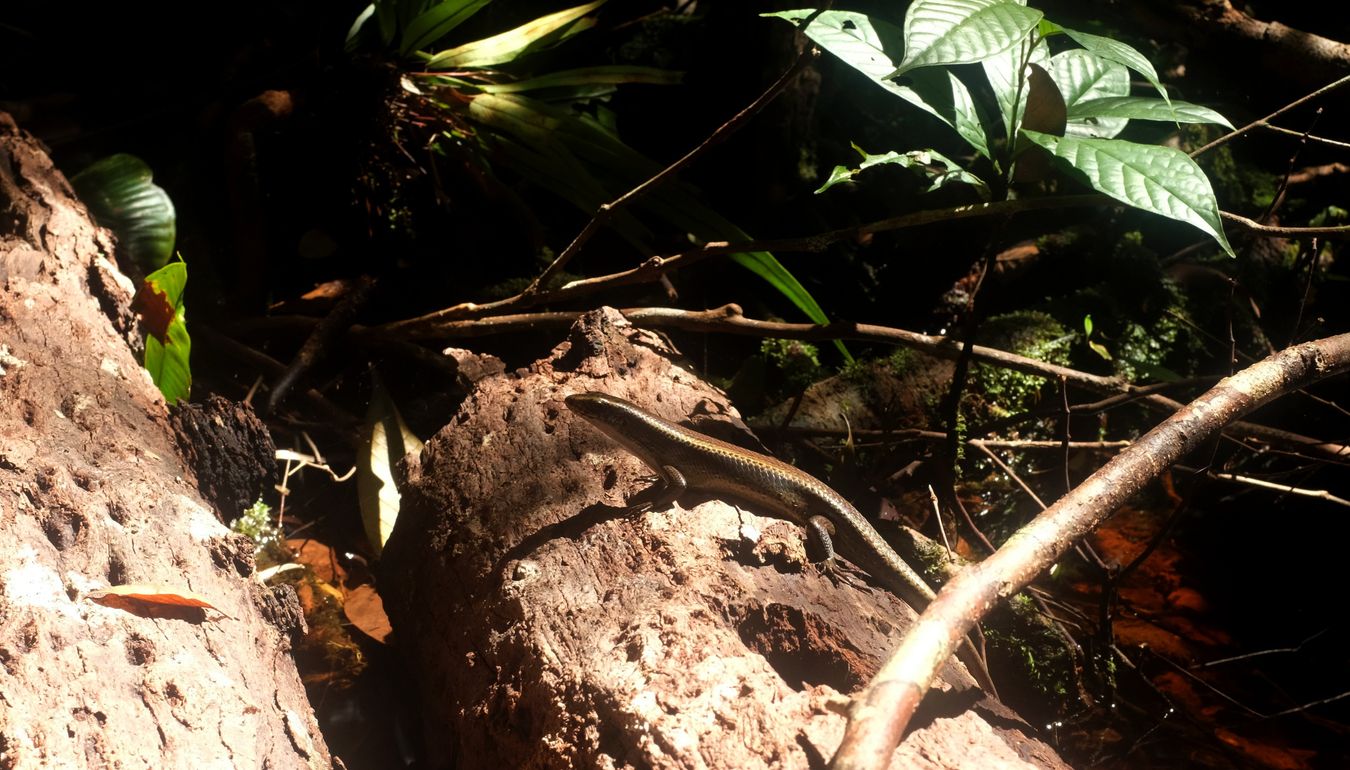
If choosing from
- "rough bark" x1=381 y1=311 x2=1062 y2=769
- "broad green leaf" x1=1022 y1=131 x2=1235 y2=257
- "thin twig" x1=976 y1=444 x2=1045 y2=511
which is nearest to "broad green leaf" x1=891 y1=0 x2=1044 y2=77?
"broad green leaf" x1=1022 y1=131 x2=1235 y2=257

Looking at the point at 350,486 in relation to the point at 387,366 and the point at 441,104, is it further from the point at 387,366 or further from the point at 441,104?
the point at 441,104

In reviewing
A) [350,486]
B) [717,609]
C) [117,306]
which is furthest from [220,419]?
[717,609]

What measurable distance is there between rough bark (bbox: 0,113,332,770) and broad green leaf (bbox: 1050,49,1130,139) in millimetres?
2682

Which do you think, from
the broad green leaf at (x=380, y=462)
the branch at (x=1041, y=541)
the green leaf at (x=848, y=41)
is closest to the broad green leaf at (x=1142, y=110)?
the green leaf at (x=848, y=41)

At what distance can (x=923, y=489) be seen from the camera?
13.3ft

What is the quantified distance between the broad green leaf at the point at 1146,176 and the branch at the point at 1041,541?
0.50 metres

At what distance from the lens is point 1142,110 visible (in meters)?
2.49

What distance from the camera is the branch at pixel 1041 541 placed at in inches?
62.2

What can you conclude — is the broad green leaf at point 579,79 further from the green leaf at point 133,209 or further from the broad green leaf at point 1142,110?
the broad green leaf at point 1142,110

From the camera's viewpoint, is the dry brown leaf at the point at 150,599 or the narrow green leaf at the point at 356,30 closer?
the dry brown leaf at the point at 150,599

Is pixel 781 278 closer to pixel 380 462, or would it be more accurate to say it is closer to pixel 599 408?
pixel 599 408

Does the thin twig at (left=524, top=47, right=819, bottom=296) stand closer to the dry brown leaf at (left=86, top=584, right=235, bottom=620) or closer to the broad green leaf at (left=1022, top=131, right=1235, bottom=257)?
the broad green leaf at (left=1022, top=131, right=1235, bottom=257)

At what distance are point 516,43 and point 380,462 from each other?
2122mm

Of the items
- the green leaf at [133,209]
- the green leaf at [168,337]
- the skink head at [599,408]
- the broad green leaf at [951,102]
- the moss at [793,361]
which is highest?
the green leaf at [133,209]
